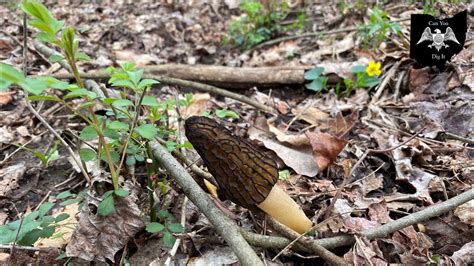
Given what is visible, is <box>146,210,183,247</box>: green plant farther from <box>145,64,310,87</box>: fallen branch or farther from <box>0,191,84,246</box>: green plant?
<box>145,64,310,87</box>: fallen branch

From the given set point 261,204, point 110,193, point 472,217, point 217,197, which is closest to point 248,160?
point 261,204

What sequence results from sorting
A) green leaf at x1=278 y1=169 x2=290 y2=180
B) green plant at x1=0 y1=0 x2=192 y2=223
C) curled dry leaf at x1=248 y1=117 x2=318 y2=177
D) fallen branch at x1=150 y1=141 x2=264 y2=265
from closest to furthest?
green plant at x1=0 y1=0 x2=192 y2=223 < fallen branch at x1=150 y1=141 x2=264 y2=265 < green leaf at x1=278 y1=169 x2=290 y2=180 < curled dry leaf at x1=248 y1=117 x2=318 y2=177

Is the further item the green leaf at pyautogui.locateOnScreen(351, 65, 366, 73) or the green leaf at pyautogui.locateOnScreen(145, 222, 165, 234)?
the green leaf at pyautogui.locateOnScreen(351, 65, 366, 73)

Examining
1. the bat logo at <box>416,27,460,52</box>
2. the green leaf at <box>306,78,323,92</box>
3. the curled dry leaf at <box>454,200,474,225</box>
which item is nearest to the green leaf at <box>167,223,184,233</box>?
the curled dry leaf at <box>454,200,474,225</box>

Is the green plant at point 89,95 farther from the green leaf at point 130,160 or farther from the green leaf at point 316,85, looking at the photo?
the green leaf at point 316,85

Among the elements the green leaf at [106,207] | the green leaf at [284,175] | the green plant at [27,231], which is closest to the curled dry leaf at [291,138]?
the green leaf at [284,175]

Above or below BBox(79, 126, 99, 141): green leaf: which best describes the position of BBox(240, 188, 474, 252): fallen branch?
below

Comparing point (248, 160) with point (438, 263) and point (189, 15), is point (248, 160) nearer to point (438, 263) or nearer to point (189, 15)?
point (438, 263)
